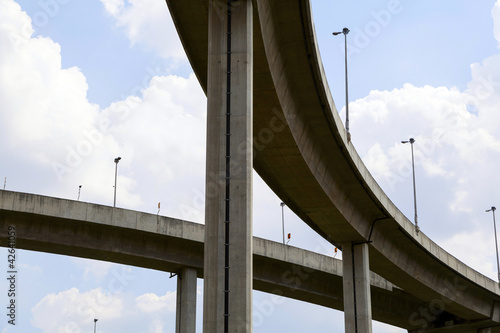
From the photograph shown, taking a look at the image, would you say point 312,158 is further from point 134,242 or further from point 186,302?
point 186,302

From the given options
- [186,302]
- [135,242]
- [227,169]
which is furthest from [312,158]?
[186,302]

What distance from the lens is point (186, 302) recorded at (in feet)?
138

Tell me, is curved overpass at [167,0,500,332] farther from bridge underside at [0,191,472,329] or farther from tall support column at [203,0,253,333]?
bridge underside at [0,191,472,329]

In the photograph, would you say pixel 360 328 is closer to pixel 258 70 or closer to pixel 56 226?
pixel 56 226

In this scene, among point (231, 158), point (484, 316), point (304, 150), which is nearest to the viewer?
point (231, 158)

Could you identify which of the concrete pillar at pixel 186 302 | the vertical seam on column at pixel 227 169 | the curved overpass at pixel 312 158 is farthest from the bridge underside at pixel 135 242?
the vertical seam on column at pixel 227 169

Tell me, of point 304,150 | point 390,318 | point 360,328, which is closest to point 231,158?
point 304,150

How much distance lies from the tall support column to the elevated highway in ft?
60.4

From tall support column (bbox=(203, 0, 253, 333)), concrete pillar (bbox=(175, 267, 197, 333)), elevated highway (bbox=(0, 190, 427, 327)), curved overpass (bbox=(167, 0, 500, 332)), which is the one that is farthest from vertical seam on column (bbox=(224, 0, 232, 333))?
concrete pillar (bbox=(175, 267, 197, 333))

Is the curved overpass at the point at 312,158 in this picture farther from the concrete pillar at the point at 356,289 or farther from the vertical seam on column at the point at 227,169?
the vertical seam on column at the point at 227,169

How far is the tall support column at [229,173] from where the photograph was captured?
66.5 ft

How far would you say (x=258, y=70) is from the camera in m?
24.8

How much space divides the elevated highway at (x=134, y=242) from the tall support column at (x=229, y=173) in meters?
18.4

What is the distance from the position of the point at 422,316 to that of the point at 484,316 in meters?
4.36
